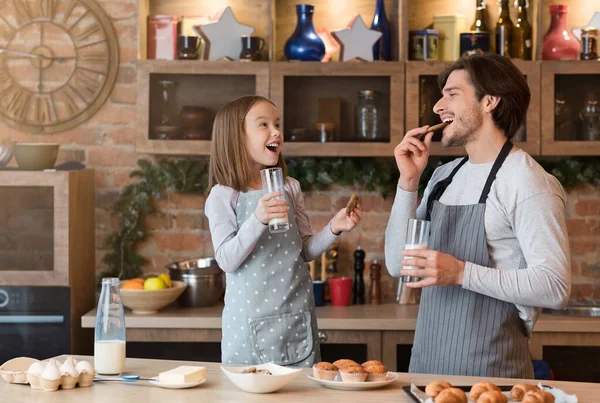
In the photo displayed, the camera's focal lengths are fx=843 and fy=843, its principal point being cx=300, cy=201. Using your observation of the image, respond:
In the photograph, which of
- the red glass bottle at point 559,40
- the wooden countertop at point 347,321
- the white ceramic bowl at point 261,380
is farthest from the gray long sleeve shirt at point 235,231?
the red glass bottle at point 559,40

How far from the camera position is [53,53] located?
158 inches

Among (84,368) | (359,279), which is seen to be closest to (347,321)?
(359,279)

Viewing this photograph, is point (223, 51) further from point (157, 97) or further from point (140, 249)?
point (140, 249)

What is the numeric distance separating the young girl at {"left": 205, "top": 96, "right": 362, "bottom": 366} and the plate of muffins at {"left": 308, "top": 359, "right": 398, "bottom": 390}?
0.55 metres

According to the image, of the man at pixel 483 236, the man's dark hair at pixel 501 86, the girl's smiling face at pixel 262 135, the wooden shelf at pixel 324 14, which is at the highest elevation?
the wooden shelf at pixel 324 14

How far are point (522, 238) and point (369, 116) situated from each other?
65.7 inches

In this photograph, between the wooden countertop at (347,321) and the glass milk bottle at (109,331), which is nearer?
the glass milk bottle at (109,331)

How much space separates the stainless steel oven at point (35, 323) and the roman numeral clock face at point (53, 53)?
0.92m

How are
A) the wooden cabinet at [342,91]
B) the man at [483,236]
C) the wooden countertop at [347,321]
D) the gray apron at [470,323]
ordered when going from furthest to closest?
the wooden cabinet at [342,91] < the wooden countertop at [347,321] < the gray apron at [470,323] < the man at [483,236]

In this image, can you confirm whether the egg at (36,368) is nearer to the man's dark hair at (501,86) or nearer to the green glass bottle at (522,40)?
the man's dark hair at (501,86)

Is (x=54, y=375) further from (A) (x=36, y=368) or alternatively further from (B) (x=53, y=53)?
(B) (x=53, y=53)

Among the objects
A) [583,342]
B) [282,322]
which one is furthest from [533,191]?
[583,342]

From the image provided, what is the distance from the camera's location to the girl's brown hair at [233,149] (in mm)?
2539

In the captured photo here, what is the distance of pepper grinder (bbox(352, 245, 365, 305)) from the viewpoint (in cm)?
390
